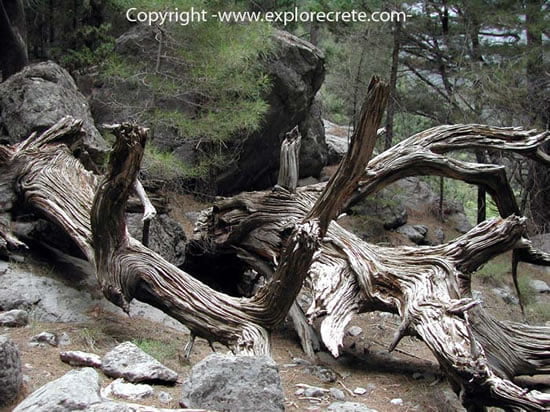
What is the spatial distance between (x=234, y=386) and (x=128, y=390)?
87 centimetres

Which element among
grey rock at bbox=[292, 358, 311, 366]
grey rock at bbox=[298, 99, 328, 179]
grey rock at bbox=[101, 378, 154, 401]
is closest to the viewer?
grey rock at bbox=[101, 378, 154, 401]

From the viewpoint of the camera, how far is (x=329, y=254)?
240 inches

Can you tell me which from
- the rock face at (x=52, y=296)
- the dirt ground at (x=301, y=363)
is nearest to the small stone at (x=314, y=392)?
the dirt ground at (x=301, y=363)

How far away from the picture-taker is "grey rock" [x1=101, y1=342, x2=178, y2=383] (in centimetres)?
405

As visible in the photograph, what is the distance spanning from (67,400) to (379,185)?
495cm

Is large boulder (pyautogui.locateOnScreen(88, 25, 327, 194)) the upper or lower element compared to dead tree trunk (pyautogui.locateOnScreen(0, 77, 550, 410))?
upper

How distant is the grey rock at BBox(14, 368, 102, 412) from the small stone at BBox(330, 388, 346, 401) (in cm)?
251

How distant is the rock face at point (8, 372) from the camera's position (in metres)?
3.28

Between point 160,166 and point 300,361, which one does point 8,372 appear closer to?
point 300,361

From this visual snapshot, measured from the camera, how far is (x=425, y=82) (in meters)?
12.8

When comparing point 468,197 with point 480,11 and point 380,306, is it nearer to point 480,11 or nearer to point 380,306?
point 480,11

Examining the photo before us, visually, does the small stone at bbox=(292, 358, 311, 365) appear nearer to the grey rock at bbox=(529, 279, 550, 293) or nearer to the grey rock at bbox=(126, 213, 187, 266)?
the grey rock at bbox=(126, 213, 187, 266)

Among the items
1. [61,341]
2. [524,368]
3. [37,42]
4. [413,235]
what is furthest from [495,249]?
[37,42]

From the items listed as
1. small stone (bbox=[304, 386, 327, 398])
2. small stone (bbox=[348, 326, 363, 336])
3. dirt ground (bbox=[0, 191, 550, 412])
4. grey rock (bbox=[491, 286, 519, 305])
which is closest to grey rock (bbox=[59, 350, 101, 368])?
dirt ground (bbox=[0, 191, 550, 412])
